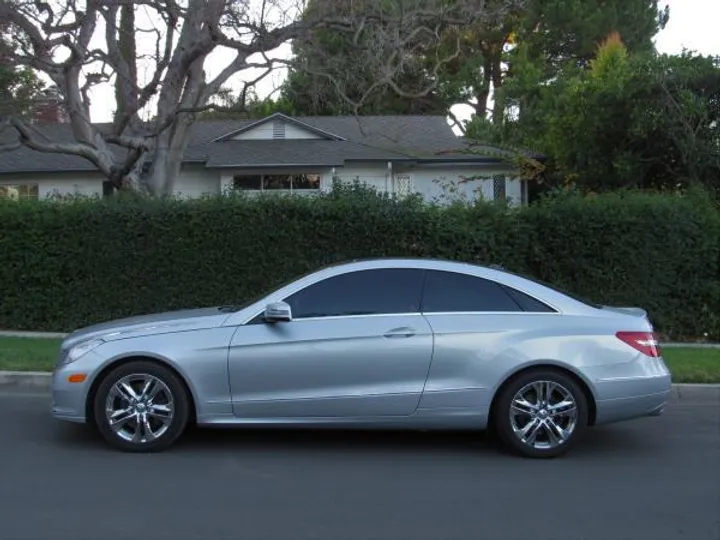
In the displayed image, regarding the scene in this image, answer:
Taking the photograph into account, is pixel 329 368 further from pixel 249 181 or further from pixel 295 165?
pixel 249 181

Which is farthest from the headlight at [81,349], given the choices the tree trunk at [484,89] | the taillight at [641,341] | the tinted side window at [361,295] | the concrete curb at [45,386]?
the tree trunk at [484,89]

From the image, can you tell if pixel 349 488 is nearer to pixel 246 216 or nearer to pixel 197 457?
pixel 197 457

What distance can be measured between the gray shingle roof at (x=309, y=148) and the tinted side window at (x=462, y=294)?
1458 cm

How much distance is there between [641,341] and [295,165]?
15846 millimetres

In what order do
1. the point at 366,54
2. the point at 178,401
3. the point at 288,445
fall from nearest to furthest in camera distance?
the point at 178,401 < the point at 288,445 < the point at 366,54

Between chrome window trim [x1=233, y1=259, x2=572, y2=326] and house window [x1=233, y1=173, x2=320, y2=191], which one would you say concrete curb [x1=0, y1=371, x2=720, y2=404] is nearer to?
chrome window trim [x1=233, y1=259, x2=572, y2=326]

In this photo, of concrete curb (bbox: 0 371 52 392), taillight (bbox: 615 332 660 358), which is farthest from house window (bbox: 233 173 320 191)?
taillight (bbox: 615 332 660 358)

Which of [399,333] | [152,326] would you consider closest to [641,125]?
[399,333]

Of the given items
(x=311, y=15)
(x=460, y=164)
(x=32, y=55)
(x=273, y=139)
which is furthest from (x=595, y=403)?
(x=273, y=139)

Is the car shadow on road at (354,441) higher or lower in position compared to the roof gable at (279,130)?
lower

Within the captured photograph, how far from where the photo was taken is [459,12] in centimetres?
1667

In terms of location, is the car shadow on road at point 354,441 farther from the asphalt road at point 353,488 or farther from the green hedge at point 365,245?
the green hedge at point 365,245

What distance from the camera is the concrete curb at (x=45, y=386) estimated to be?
948 centimetres

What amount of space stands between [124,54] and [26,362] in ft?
28.1
